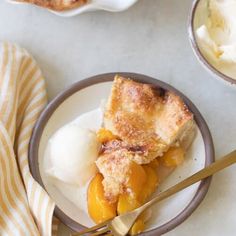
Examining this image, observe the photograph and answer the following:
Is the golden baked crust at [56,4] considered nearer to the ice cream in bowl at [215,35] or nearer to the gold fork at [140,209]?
the ice cream in bowl at [215,35]

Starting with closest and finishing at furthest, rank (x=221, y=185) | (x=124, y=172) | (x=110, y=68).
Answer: (x=124, y=172) < (x=221, y=185) < (x=110, y=68)

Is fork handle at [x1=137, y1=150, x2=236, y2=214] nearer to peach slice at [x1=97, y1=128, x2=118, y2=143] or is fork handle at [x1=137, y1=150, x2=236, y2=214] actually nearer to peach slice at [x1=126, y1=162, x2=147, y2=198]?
peach slice at [x1=126, y1=162, x2=147, y2=198]

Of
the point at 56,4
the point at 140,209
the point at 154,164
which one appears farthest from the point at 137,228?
the point at 56,4

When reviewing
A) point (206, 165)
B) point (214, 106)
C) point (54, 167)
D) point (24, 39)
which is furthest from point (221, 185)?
point (24, 39)

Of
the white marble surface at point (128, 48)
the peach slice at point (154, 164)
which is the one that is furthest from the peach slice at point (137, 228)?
the white marble surface at point (128, 48)

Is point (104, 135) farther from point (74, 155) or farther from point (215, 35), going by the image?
point (215, 35)

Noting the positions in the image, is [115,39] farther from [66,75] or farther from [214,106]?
[214,106]

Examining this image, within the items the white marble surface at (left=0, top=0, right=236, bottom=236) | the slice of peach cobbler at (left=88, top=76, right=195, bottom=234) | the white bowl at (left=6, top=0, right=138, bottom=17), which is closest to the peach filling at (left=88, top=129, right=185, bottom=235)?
the slice of peach cobbler at (left=88, top=76, right=195, bottom=234)
